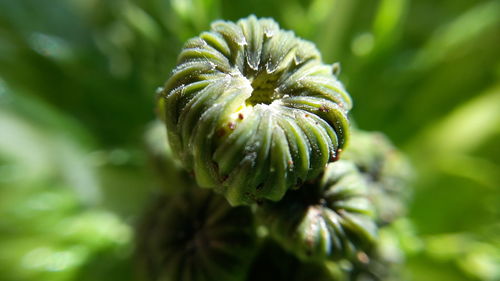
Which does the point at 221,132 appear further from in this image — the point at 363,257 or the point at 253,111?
the point at 363,257

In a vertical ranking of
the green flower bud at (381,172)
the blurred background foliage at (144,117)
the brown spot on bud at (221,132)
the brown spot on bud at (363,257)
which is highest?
the blurred background foliage at (144,117)

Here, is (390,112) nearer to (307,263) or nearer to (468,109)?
(468,109)

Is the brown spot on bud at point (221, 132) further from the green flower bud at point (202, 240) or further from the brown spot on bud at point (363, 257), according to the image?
the brown spot on bud at point (363, 257)

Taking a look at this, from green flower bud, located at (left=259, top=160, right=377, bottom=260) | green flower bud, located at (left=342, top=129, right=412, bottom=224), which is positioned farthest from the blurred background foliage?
green flower bud, located at (left=259, top=160, right=377, bottom=260)

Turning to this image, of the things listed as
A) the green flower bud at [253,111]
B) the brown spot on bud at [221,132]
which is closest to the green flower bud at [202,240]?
the green flower bud at [253,111]

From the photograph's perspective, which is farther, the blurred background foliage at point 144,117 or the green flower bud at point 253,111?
the blurred background foliage at point 144,117

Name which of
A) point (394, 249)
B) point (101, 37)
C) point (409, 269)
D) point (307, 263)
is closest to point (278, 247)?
point (307, 263)

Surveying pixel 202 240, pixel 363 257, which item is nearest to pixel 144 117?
pixel 202 240
